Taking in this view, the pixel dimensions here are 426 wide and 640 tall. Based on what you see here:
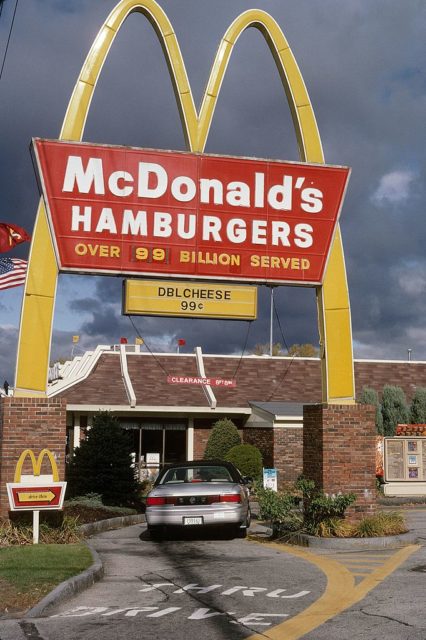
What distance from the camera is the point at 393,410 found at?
32.3 m

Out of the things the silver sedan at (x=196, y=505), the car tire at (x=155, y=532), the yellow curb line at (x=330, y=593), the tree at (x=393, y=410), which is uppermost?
the tree at (x=393, y=410)

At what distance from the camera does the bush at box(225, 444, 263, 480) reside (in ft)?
93.9

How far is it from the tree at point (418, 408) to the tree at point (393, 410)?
422mm

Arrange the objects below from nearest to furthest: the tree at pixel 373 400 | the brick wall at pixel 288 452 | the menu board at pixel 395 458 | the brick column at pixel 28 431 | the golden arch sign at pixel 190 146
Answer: the brick column at pixel 28 431 → the golden arch sign at pixel 190 146 → the menu board at pixel 395 458 → the brick wall at pixel 288 452 → the tree at pixel 373 400

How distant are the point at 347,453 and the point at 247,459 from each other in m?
14.3

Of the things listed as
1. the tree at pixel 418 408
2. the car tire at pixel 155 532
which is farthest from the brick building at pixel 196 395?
Answer: the car tire at pixel 155 532

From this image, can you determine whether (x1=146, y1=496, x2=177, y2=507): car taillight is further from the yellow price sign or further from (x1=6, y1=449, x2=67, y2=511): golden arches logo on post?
the yellow price sign

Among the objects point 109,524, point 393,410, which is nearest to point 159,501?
point 109,524

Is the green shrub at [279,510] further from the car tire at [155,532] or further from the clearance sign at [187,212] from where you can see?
the clearance sign at [187,212]

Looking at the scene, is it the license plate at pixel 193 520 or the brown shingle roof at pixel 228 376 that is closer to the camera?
the license plate at pixel 193 520

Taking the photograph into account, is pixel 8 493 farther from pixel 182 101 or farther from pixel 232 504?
pixel 182 101

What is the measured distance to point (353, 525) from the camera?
14.3m

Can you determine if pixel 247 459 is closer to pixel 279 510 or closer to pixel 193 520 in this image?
pixel 279 510

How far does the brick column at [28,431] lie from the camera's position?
13.6 m
